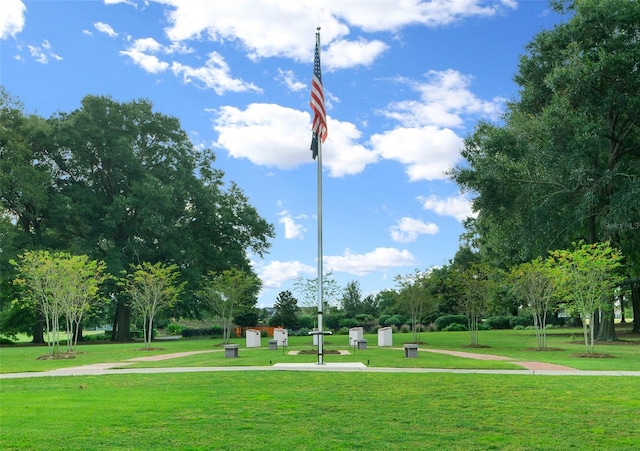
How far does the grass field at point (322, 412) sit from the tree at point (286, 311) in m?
32.8

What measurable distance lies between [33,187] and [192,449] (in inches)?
1486

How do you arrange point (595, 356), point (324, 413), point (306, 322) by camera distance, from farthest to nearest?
point (306, 322) → point (595, 356) → point (324, 413)

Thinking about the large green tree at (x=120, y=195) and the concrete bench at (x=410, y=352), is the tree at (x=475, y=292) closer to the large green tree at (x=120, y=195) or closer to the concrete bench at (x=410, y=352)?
the concrete bench at (x=410, y=352)

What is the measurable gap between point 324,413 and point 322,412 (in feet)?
0.28

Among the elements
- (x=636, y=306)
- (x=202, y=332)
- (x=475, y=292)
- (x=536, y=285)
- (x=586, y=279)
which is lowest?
(x=202, y=332)

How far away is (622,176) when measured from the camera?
3203 centimetres

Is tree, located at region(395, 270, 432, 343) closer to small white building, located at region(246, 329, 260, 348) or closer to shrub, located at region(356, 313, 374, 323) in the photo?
small white building, located at region(246, 329, 260, 348)

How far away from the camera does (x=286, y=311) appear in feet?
155

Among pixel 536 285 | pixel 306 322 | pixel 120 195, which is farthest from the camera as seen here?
pixel 306 322

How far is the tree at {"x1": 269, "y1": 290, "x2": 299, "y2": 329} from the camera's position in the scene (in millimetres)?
46938

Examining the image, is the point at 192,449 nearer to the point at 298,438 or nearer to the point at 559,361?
the point at 298,438

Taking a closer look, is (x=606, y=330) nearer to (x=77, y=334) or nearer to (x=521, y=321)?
(x=521, y=321)

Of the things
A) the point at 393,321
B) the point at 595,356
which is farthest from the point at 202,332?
the point at 595,356

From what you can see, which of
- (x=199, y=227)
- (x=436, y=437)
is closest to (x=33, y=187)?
(x=199, y=227)
